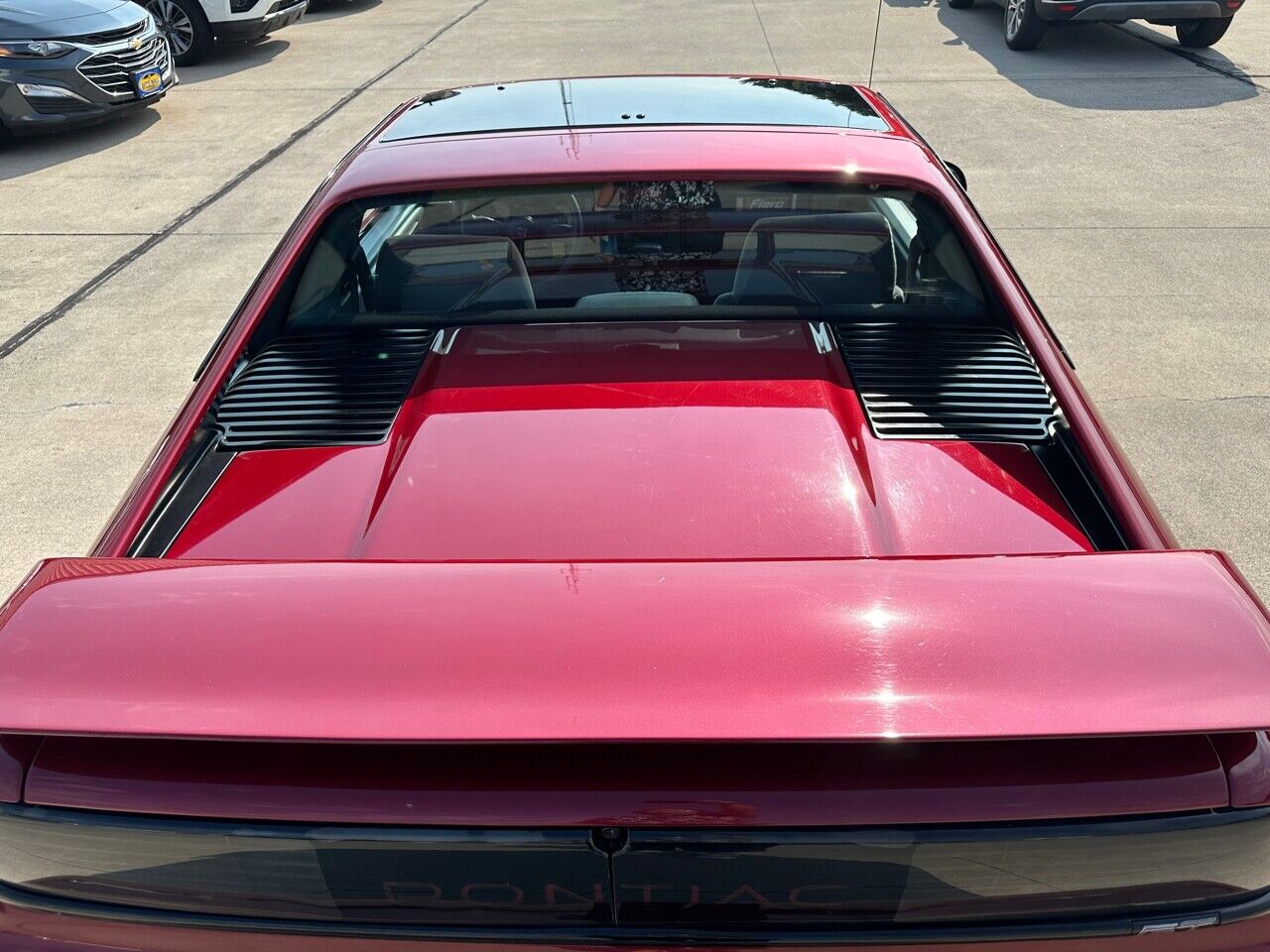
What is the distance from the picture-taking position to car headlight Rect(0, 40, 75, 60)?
8.84 metres

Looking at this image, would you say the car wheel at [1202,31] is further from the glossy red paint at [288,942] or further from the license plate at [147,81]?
the glossy red paint at [288,942]

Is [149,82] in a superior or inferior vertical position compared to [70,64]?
inferior

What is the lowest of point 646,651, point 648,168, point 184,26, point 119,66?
point 184,26

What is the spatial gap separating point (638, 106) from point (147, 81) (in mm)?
7958

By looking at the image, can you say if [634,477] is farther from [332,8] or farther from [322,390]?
[332,8]

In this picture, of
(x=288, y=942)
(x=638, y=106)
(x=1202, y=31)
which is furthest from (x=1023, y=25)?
(x=288, y=942)

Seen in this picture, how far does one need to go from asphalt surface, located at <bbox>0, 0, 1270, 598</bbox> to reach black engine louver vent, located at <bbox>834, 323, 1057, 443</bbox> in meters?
1.58

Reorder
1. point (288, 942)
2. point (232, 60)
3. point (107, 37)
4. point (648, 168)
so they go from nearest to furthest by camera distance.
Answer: point (288, 942)
point (648, 168)
point (107, 37)
point (232, 60)

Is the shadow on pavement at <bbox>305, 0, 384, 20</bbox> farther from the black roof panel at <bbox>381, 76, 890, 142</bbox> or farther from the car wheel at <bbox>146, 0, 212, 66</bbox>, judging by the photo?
the black roof panel at <bbox>381, 76, 890, 142</bbox>

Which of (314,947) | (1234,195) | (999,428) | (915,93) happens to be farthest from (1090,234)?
(314,947)

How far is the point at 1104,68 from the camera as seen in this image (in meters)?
11.1

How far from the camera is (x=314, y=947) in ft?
4.87

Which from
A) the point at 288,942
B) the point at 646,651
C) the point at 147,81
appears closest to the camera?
the point at 646,651

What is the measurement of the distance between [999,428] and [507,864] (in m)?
1.49
